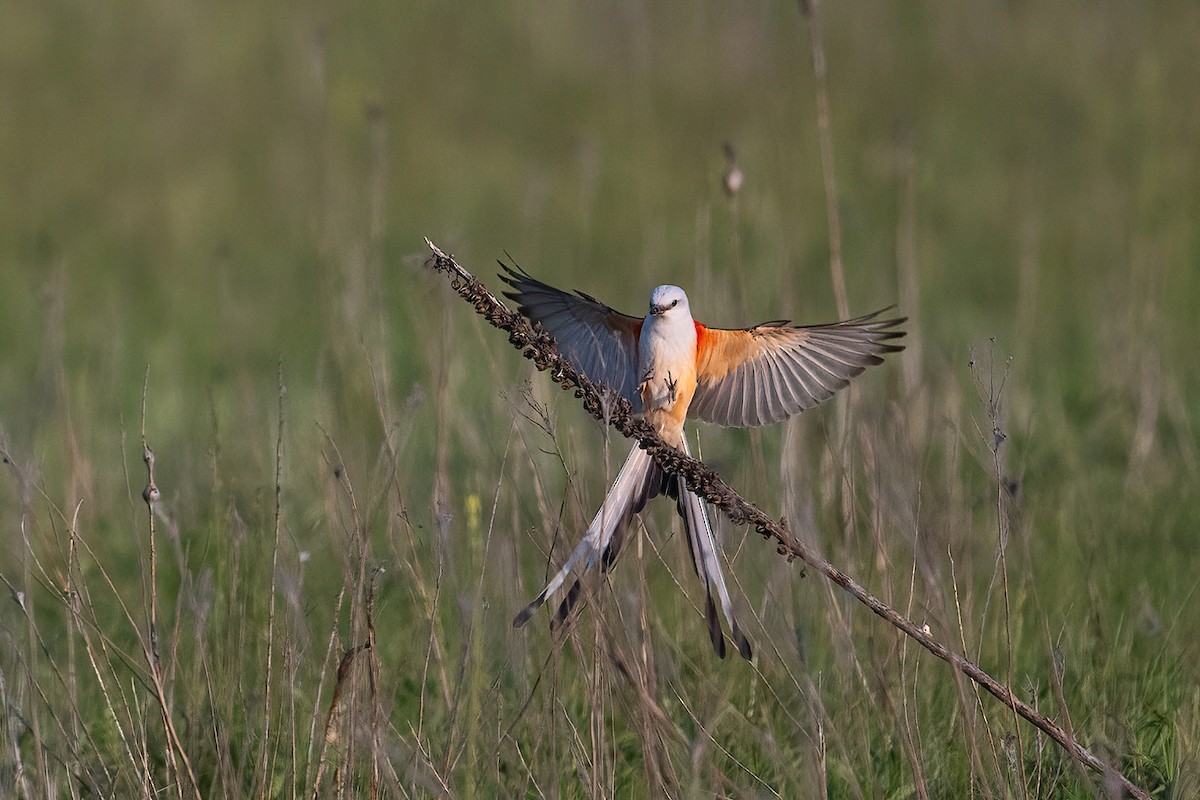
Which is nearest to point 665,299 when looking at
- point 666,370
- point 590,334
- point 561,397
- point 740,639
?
point 666,370

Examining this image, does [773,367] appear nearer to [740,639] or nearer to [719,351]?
[719,351]

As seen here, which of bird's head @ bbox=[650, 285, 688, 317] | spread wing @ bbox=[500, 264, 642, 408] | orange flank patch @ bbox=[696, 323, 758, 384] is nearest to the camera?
bird's head @ bbox=[650, 285, 688, 317]

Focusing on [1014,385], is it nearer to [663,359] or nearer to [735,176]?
[735,176]

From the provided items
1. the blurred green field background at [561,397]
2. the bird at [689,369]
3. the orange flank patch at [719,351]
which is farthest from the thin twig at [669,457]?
the orange flank patch at [719,351]

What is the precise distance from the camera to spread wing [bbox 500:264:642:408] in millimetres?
2600

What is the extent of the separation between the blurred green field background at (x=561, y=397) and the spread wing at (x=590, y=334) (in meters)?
0.17

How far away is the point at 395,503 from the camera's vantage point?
3387 millimetres

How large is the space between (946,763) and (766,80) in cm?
727

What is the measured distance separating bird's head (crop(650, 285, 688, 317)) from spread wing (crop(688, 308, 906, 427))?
26 centimetres

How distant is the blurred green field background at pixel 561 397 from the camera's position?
8.20 ft

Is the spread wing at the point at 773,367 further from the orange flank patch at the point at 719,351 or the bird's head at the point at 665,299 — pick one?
the bird's head at the point at 665,299

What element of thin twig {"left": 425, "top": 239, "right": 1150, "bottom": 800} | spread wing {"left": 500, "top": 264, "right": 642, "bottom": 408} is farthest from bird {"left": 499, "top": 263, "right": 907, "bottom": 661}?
thin twig {"left": 425, "top": 239, "right": 1150, "bottom": 800}

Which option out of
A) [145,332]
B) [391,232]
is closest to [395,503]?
[145,332]

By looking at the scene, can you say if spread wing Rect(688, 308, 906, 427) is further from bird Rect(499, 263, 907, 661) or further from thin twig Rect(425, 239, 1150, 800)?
thin twig Rect(425, 239, 1150, 800)
